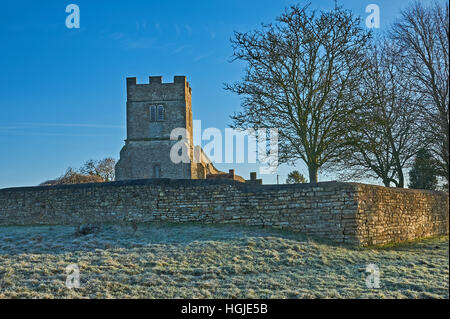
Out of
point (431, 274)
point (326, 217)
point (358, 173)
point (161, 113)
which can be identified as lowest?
point (431, 274)

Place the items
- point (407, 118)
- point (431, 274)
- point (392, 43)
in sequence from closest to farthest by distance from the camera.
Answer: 1. point (431, 274)
2. point (407, 118)
3. point (392, 43)

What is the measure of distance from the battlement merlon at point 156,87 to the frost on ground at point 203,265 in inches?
919

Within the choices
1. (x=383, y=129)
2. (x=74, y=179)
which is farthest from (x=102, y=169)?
(x=383, y=129)

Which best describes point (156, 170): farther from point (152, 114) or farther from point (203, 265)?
point (203, 265)

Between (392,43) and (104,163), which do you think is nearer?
(392,43)

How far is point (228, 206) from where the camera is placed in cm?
1516

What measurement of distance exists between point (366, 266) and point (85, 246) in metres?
7.77

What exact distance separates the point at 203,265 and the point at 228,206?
4621 mm

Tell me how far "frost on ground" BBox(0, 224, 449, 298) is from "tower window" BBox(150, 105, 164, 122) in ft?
72.9

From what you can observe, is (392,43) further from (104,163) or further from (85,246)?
(104,163)

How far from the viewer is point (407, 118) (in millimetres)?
21578

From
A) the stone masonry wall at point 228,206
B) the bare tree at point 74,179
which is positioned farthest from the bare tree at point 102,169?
the stone masonry wall at point 228,206
